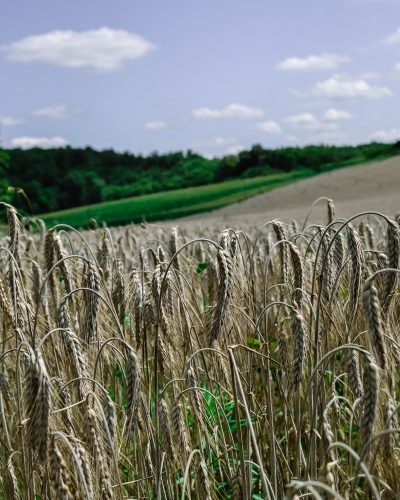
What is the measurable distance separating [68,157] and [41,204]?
1401 centimetres

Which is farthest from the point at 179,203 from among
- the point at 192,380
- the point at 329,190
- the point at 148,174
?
the point at 192,380

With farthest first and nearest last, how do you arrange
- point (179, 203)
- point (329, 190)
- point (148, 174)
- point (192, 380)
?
point (148, 174)
point (179, 203)
point (329, 190)
point (192, 380)

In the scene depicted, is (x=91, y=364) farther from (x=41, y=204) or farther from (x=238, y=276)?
(x=41, y=204)

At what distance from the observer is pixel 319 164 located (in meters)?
65.6

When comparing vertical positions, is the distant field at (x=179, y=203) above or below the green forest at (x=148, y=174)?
below

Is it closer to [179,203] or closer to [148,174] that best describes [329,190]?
[179,203]

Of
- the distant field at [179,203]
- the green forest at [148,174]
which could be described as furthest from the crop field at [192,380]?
the green forest at [148,174]

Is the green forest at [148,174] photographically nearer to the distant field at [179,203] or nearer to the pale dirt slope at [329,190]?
the distant field at [179,203]

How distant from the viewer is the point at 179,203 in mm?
52344

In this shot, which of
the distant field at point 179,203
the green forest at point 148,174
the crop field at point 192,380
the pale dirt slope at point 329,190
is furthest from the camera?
the green forest at point 148,174

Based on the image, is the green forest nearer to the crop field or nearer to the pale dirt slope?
the pale dirt slope

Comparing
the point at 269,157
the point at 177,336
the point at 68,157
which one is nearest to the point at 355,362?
the point at 177,336

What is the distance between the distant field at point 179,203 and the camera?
4869 centimetres

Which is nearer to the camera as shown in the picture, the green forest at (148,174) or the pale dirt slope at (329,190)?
the pale dirt slope at (329,190)
